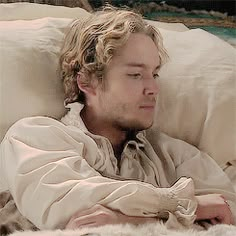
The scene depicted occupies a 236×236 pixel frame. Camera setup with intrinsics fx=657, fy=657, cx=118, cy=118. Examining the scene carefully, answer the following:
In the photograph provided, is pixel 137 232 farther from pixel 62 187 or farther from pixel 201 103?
pixel 201 103

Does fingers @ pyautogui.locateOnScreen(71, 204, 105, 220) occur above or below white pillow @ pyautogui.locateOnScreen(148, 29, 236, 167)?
below

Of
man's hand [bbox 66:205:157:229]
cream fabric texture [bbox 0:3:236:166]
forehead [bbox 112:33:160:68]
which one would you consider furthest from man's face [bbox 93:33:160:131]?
man's hand [bbox 66:205:157:229]

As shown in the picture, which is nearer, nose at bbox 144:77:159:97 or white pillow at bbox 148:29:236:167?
nose at bbox 144:77:159:97

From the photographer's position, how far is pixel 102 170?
1.24 meters

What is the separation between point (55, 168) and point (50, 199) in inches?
2.2

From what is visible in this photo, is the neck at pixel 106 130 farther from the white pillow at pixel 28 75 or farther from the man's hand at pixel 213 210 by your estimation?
the man's hand at pixel 213 210

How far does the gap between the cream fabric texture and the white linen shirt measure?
0.06 meters

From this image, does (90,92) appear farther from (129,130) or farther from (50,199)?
(50,199)

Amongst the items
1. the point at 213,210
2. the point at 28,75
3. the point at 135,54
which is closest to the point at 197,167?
the point at 213,210

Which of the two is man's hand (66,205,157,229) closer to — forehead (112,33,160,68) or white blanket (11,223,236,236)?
white blanket (11,223,236,236)

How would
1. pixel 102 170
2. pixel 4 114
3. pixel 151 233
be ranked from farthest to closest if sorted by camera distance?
pixel 4 114 < pixel 102 170 < pixel 151 233

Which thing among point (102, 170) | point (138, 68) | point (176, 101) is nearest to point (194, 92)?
point (176, 101)

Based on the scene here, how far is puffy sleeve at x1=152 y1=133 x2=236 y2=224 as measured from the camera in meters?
1.28

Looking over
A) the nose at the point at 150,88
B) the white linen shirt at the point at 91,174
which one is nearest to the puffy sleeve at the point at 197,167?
the white linen shirt at the point at 91,174
